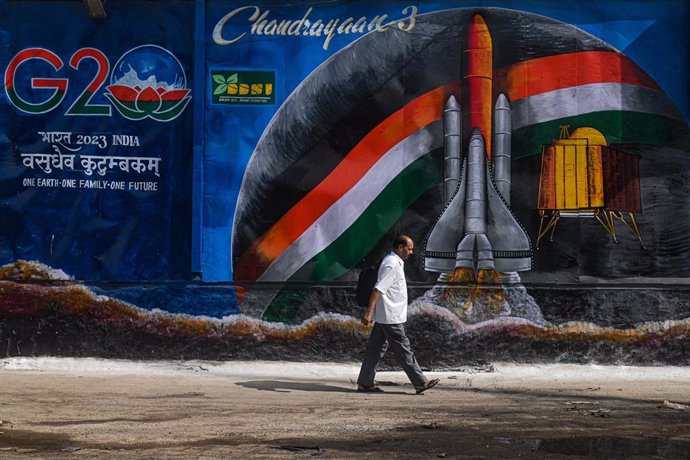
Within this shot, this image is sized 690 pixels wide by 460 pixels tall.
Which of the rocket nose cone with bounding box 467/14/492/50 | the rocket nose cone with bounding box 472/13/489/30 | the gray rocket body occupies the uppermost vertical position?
the rocket nose cone with bounding box 472/13/489/30

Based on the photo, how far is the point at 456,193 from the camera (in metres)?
11.7

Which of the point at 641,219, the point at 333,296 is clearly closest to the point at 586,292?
the point at 641,219

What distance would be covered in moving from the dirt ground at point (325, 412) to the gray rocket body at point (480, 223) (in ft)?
4.24

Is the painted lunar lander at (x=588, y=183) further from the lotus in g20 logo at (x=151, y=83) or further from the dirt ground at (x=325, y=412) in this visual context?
the lotus in g20 logo at (x=151, y=83)

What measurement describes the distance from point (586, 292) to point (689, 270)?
4.20 feet

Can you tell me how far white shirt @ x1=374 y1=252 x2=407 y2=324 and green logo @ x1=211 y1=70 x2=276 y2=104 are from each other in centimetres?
287

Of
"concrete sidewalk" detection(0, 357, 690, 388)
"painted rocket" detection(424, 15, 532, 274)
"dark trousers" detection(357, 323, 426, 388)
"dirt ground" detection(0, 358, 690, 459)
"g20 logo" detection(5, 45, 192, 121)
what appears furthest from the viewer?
"g20 logo" detection(5, 45, 192, 121)

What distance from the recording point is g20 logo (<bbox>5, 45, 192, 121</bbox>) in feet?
38.4

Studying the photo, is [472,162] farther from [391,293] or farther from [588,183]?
[391,293]

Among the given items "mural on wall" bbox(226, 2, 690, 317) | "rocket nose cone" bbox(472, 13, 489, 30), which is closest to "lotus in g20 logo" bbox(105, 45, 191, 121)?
"mural on wall" bbox(226, 2, 690, 317)

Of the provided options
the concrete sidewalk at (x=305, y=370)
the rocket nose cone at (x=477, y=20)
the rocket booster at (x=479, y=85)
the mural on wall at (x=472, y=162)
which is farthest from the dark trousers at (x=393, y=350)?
the rocket nose cone at (x=477, y=20)

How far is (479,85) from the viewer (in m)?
11.7

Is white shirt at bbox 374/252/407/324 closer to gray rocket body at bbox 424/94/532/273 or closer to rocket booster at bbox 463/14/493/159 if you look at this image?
gray rocket body at bbox 424/94/532/273

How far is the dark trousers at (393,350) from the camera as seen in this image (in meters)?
9.86
